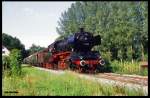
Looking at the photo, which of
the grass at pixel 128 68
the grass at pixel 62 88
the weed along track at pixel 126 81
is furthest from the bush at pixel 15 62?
the grass at pixel 128 68

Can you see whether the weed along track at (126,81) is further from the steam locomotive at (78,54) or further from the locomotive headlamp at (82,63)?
the steam locomotive at (78,54)

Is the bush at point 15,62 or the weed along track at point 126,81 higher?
the bush at point 15,62

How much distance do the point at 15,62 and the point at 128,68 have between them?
8.44 meters

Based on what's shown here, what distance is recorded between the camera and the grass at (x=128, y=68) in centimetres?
2114

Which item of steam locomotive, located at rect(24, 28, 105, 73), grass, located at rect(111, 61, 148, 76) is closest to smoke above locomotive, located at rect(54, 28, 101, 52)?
steam locomotive, located at rect(24, 28, 105, 73)

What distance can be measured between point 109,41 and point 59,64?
11124mm

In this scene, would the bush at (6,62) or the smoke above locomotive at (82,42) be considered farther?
the smoke above locomotive at (82,42)

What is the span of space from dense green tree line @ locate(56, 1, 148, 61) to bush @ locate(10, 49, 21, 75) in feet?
41.5

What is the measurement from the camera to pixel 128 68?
2280 cm

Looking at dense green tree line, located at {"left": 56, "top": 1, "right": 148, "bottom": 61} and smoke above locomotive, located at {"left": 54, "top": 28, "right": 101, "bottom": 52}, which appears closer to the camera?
smoke above locomotive, located at {"left": 54, "top": 28, "right": 101, "bottom": 52}

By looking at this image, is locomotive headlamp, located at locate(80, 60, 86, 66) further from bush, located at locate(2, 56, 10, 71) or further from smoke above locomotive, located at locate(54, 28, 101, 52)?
bush, located at locate(2, 56, 10, 71)

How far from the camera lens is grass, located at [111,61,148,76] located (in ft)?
69.3

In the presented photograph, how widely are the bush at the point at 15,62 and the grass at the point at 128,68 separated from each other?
7.40 meters

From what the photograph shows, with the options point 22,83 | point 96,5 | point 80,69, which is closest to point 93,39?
point 80,69
